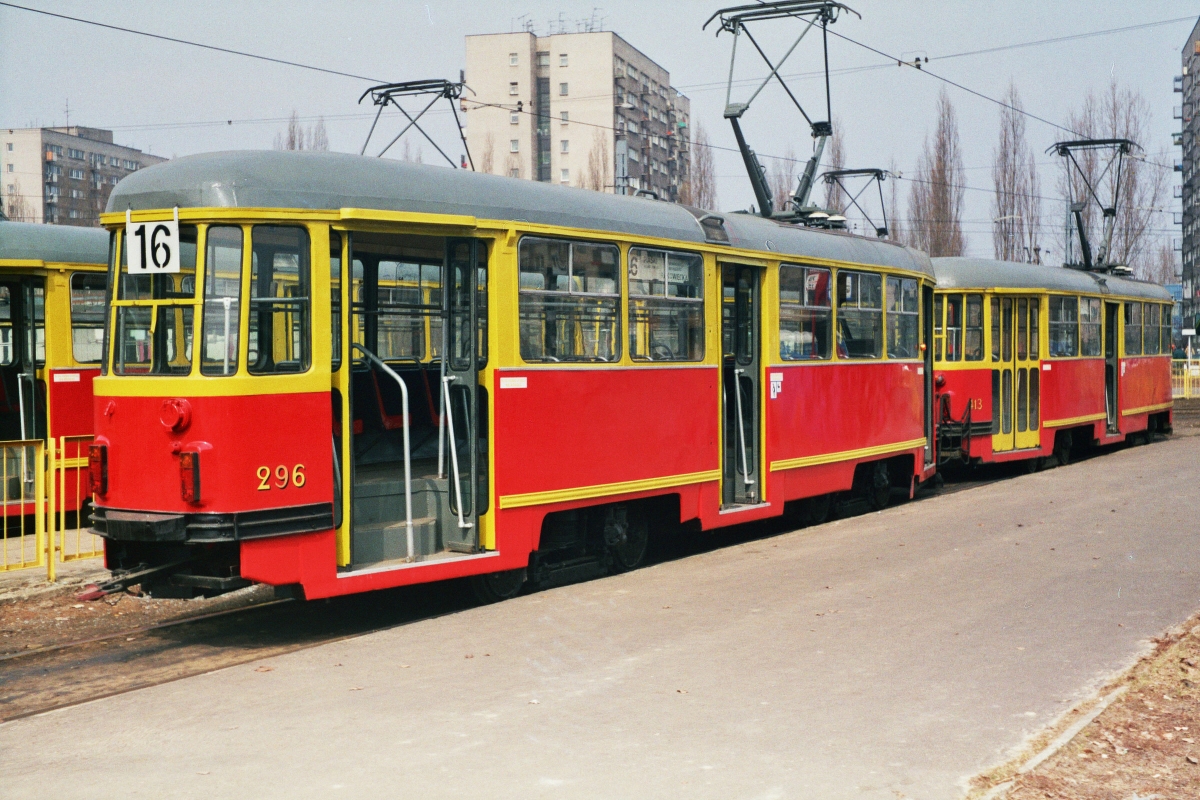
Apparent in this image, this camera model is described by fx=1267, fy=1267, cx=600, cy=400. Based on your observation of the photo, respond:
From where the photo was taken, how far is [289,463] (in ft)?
25.5

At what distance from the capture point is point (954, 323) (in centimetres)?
1809

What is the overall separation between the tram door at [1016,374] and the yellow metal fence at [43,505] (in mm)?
12159

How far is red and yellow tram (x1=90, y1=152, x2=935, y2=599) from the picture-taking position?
767 centimetres

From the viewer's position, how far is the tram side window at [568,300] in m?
9.09

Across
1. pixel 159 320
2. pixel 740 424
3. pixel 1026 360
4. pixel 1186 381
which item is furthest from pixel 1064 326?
pixel 1186 381

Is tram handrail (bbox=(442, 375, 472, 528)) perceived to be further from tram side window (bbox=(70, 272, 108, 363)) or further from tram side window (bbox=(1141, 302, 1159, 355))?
tram side window (bbox=(1141, 302, 1159, 355))

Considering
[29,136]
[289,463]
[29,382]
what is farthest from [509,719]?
[29,136]

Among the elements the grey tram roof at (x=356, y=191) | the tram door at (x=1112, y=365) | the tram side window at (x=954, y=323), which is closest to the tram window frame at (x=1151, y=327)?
the tram door at (x=1112, y=365)

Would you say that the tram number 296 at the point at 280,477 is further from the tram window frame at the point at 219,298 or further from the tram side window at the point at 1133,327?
the tram side window at the point at 1133,327

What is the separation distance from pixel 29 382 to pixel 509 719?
9148 mm

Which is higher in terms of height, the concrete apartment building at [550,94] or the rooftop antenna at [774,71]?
the concrete apartment building at [550,94]

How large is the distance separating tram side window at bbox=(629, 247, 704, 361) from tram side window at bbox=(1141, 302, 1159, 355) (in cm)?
1591

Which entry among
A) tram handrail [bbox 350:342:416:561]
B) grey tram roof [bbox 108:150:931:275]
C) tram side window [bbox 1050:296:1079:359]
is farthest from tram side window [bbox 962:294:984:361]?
tram handrail [bbox 350:342:416:561]

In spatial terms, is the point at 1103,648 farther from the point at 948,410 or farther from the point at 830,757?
the point at 948,410
